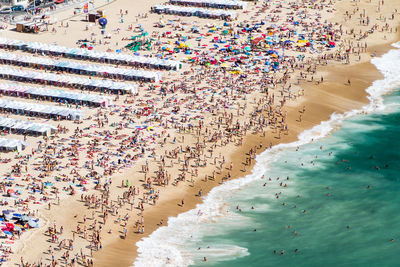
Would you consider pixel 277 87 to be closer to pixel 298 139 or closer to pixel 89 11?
pixel 298 139

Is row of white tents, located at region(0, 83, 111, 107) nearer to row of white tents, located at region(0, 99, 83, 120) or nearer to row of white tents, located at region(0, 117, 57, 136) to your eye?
row of white tents, located at region(0, 99, 83, 120)

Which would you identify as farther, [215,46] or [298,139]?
[215,46]

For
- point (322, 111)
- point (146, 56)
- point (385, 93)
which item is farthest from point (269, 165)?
point (146, 56)

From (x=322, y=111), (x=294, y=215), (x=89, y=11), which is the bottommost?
(x=294, y=215)

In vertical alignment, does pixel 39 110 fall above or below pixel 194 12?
below

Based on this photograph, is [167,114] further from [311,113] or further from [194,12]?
[194,12]

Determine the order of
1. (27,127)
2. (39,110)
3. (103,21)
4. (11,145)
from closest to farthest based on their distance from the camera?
(11,145)
(27,127)
(39,110)
(103,21)

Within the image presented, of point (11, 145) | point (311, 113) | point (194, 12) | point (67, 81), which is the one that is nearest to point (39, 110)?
point (67, 81)

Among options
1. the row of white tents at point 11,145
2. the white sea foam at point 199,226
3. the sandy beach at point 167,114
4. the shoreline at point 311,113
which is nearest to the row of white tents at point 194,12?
the sandy beach at point 167,114
